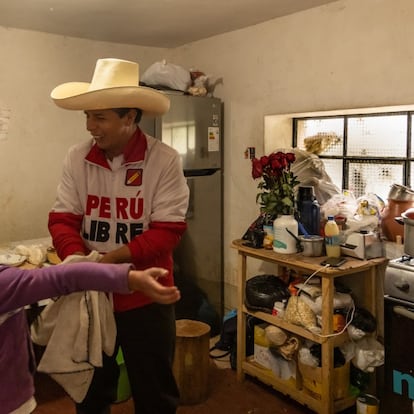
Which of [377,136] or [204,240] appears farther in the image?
[204,240]

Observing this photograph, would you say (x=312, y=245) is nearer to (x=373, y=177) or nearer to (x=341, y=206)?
(x=341, y=206)

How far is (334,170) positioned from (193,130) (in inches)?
38.7

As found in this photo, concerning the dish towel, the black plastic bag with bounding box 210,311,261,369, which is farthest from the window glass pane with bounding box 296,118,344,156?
the dish towel

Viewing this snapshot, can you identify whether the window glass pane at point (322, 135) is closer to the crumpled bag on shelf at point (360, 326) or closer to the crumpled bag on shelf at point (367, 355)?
the crumpled bag on shelf at point (360, 326)

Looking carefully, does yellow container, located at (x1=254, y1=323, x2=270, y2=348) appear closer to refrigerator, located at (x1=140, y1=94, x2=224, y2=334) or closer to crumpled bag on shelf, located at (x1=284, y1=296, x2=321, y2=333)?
crumpled bag on shelf, located at (x1=284, y1=296, x2=321, y2=333)

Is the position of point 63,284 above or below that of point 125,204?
below

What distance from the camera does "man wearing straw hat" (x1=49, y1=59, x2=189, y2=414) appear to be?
5.79 feet

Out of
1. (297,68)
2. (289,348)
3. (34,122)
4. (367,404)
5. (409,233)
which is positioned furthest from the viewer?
(34,122)

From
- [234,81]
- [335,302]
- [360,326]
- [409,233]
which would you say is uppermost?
[234,81]

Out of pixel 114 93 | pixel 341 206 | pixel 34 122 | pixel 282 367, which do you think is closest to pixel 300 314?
pixel 282 367

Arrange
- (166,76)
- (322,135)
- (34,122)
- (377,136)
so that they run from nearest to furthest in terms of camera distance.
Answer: (377,136), (322,135), (166,76), (34,122)

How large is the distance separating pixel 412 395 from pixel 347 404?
58 centimetres

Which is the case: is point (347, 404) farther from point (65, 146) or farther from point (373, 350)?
point (65, 146)

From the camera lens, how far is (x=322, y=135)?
10.2ft
